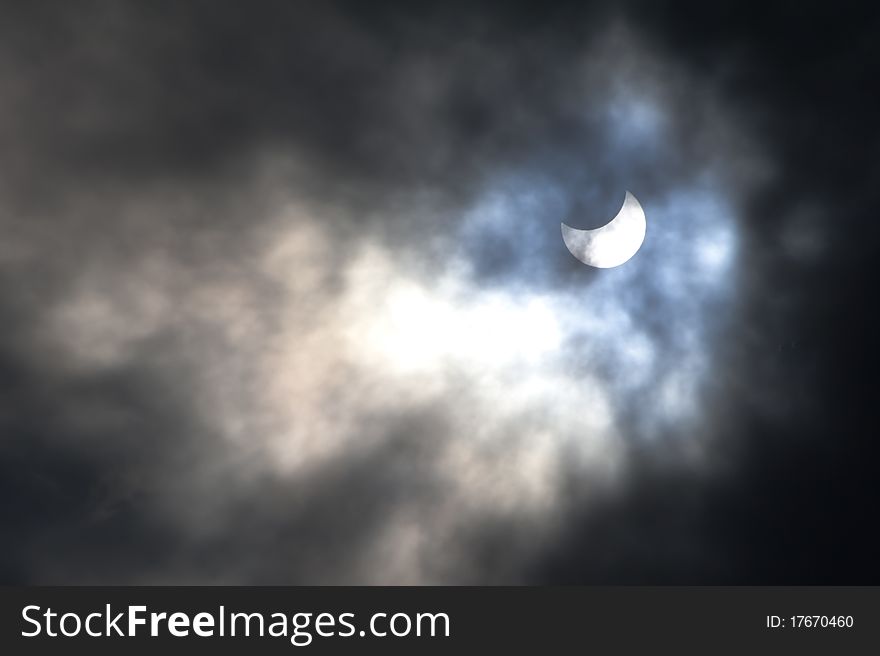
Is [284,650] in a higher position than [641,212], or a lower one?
lower

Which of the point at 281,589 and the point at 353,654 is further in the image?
the point at 281,589

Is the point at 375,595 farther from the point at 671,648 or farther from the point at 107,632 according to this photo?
the point at 671,648

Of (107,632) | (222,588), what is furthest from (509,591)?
(107,632)

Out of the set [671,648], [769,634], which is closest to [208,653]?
[671,648]

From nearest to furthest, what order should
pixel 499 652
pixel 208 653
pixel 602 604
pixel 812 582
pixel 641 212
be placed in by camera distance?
pixel 208 653, pixel 499 652, pixel 602 604, pixel 641 212, pixel 812 582

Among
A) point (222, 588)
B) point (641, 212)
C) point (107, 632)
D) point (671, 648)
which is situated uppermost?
point (641, 212)

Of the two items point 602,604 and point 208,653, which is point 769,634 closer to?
point 602,604

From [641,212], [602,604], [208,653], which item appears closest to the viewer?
[208,653]
